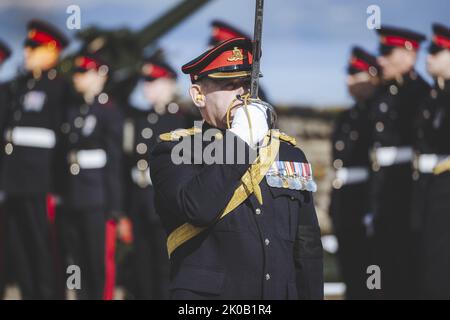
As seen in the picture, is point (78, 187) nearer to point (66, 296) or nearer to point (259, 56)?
point (66, 296)

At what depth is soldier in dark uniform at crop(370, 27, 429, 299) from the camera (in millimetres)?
6996

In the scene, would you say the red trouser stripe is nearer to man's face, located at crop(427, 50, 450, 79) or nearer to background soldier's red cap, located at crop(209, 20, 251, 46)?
background soldier's red cap, located at crop(209, 20, 251, 46)

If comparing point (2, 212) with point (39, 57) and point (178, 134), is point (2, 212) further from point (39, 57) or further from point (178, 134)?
point (178, 134)

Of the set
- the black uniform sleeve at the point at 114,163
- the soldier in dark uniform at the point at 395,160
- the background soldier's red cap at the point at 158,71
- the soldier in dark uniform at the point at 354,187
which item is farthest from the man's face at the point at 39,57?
the soldier in dark uniform at the point at 395,160

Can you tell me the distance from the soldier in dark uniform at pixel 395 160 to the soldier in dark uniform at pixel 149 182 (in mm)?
1735

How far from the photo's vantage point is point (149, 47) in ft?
33.2

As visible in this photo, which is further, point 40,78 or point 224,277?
point 40,78

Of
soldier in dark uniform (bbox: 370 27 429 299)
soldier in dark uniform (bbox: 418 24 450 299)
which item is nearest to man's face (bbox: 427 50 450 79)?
soldier in dark uniform (bbox: 418 24 450 299)

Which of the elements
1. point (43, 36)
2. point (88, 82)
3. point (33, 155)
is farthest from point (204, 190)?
point (88, 82)

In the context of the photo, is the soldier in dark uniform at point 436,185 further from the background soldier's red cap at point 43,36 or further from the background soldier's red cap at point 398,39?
the background soldier's red cap at point 43,36

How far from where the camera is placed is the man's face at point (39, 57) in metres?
7.73

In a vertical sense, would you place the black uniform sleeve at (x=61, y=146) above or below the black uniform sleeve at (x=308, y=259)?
above

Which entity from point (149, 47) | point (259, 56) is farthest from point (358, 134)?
point (259, 56)

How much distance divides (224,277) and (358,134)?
431 centimetres
